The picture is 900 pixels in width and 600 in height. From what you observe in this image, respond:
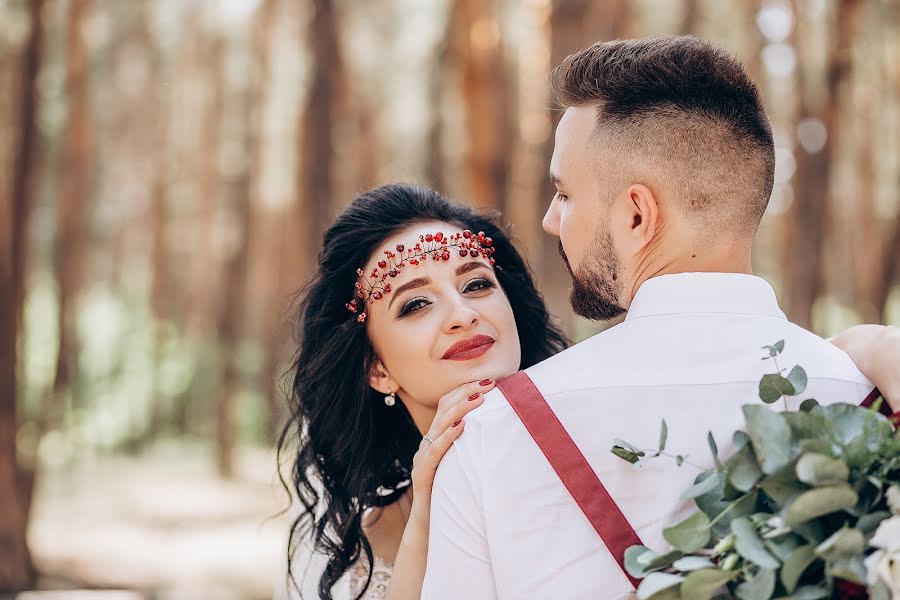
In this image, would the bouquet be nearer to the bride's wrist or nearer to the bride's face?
the bride's wrist

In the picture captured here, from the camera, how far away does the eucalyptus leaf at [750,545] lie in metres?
1.63

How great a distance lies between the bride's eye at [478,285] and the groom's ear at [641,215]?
100cm

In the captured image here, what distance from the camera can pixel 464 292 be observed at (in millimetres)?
3117

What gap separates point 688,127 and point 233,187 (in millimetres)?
19117

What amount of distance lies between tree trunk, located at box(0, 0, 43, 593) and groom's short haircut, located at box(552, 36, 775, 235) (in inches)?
288

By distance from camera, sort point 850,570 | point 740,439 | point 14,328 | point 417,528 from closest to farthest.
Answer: point 850,570 → point 740,439 → point 417,528 → point 14,328

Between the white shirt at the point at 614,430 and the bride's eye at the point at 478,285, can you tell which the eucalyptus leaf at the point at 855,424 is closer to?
the white shirt at the point at 614,430

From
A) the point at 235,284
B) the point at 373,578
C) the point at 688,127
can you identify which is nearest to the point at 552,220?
the point at 688,127

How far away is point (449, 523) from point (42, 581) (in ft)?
28.1

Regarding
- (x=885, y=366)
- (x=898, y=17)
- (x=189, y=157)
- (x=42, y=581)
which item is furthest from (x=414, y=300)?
(x=189, y=157)

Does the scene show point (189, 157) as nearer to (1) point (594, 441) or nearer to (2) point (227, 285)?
(2) point (227, 285)

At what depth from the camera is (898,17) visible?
15.6m

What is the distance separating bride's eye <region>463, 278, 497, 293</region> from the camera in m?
3.13

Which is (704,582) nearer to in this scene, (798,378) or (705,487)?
(705,487)
